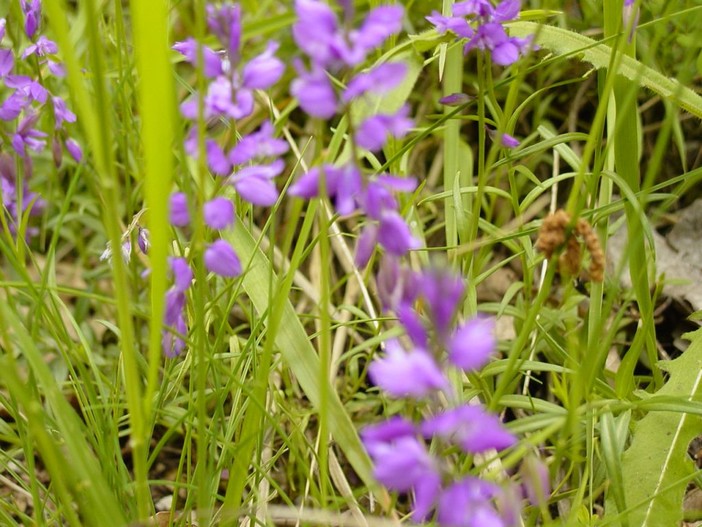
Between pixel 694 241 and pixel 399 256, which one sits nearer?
pixel 399 256

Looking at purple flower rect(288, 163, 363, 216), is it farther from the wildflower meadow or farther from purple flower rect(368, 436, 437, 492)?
purple flower rect(368, 436, 437, 492)

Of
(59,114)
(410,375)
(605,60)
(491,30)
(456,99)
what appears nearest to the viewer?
(410,375)

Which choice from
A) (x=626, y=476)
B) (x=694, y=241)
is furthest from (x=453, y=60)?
(x=626, y=476)

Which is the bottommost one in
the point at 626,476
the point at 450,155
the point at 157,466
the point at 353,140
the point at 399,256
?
the point at 157,466

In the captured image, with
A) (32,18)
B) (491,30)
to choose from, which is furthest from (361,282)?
(32,18)

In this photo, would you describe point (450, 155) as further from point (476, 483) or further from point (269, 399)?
point (476, 483)

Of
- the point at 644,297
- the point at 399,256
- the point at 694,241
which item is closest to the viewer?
the point at 399,256

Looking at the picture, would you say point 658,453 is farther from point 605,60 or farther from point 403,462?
point 403,462
